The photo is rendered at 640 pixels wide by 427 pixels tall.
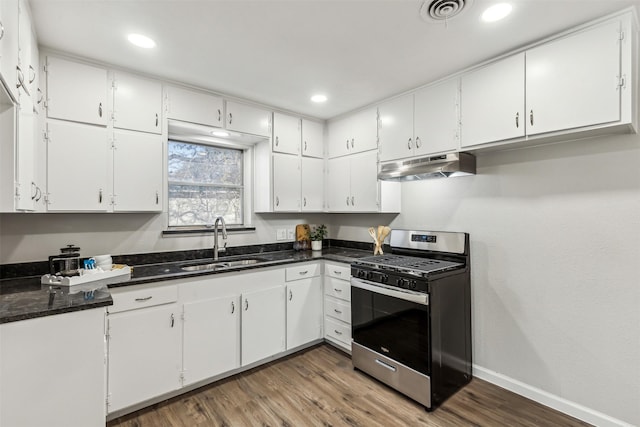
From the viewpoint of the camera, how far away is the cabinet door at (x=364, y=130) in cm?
320

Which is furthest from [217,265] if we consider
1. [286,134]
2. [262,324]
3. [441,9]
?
[441,9]

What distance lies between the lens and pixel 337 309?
10.1 feet

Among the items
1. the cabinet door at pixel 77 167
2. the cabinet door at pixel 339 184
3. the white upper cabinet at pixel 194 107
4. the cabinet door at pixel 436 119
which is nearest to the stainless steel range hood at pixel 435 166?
the cabinet door at pixel 436 119

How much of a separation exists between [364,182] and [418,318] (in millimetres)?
1527

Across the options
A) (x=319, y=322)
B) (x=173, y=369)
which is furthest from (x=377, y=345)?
(x=173, y=369)

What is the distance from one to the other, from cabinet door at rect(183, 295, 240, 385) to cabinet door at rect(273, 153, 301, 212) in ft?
3.89

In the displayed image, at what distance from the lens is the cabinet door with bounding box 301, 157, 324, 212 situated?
11.8 ft

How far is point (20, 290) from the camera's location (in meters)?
1.84

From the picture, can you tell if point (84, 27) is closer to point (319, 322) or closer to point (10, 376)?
point (10, 376)

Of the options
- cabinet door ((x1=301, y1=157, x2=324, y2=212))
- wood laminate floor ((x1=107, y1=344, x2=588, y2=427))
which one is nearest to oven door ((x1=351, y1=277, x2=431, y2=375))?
wood laminate floor ((x1=107, y1=344, x2=588, y2=427))

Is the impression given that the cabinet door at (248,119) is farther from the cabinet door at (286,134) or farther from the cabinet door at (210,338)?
the cabinet door at (210,338)

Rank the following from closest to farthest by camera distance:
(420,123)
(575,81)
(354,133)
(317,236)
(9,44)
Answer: (9,44) < (575,81) < (420,123) < (354,133) < (317,236)

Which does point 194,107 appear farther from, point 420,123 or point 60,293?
point 420,123

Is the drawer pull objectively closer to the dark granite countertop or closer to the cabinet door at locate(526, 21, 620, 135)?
the dark granite countertop
